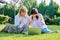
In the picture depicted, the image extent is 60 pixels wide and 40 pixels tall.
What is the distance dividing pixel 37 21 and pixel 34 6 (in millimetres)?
3132

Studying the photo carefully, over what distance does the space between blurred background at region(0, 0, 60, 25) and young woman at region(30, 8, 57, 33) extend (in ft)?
8.25

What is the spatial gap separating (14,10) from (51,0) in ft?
5.84

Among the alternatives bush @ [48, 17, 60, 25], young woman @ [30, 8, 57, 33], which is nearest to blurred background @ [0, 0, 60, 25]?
bush @ [48, 17, 60, 25]

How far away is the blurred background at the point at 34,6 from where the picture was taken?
388 inches

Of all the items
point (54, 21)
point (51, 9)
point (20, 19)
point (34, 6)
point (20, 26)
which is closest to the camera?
point (20, 26)

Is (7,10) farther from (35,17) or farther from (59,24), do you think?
(35,17)

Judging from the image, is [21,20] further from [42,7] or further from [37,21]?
[42,7]

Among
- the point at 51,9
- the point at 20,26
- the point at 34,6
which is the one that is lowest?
the point at 20,26

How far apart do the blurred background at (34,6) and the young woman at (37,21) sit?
2516 mm

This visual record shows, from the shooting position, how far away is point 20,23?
7.09 m

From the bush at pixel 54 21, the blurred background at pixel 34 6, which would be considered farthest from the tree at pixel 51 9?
the bush at pixel 54 21

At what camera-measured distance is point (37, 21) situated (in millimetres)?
7203

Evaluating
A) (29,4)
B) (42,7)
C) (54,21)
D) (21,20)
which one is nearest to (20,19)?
(21,20)

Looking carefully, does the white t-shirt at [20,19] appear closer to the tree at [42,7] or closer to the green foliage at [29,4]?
the green foliage at [29,4]
